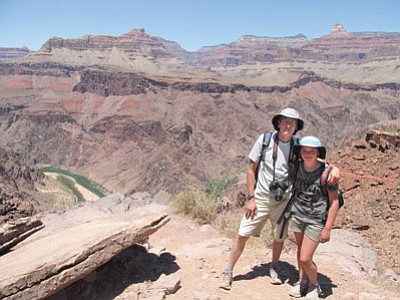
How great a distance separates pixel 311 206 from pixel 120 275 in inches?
124

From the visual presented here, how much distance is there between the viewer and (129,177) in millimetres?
72812

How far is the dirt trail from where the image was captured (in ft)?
19.6

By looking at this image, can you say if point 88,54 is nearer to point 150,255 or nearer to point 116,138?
point 116,138

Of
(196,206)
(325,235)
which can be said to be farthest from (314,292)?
(196,206)

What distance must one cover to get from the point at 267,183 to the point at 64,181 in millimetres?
62827

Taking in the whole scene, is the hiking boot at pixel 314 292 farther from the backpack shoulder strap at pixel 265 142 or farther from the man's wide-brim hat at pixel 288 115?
the man's wide-brim hat at pixel 288 115

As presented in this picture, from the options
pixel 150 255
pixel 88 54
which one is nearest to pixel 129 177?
pixel 150 255

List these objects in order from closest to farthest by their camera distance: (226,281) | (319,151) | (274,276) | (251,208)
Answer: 1. (319,151)
2. (251,208)
3. (226,281)
4. (274,276)

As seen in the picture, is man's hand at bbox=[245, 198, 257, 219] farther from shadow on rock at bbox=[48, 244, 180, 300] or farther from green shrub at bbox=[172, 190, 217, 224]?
Result: green shrub at bbox=[172, 190, 217, 224]

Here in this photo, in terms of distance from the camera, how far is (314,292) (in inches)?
228

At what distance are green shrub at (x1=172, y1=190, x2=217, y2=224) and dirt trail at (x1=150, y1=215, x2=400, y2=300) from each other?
2884 millimetres

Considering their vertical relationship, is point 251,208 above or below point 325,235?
above

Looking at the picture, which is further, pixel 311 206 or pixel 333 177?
pixel 311 206

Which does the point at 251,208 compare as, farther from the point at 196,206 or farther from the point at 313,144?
the point at 196,206
